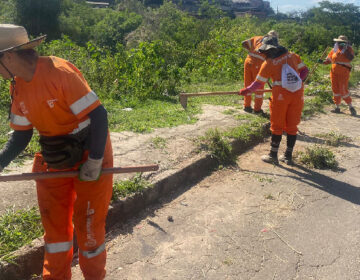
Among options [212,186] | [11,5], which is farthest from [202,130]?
[11,5]

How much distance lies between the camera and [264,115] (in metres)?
7.25

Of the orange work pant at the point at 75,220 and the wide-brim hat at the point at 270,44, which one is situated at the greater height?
the wide-brim hat at the point at 270,44

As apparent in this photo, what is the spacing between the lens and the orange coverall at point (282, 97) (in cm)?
500

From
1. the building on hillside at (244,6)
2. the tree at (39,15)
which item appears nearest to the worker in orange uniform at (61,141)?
the tree at (39,15)

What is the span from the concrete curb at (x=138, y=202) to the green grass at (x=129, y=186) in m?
0.06

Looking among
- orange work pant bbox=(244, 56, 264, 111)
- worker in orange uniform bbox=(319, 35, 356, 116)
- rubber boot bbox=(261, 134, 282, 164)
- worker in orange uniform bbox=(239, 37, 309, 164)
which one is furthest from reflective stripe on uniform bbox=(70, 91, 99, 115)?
worker in orange uniform bbox=(319, 35, 356, 116)

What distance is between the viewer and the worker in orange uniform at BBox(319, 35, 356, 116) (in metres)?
8.24

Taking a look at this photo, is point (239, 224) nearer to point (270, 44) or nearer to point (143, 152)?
point (143, 152)

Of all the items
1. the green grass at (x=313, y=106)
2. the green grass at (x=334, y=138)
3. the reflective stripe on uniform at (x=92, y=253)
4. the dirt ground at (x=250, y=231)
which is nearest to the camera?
the reflective stripe on uniform at (x=92, y=253)

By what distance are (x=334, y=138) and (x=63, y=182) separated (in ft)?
17.1

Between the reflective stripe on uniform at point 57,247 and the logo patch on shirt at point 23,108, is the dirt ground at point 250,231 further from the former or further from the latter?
the logo patch on shirt at point 23,108

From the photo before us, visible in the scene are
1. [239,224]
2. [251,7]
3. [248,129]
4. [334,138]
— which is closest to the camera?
[239,224]

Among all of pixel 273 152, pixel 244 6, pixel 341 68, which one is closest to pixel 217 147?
pixel 273 152

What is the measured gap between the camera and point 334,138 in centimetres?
638
